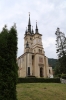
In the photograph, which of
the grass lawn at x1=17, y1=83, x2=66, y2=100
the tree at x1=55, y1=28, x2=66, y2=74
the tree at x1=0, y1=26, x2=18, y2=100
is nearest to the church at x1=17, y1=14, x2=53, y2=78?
the tree at x1=55, y1=28, x2=66, y2=74

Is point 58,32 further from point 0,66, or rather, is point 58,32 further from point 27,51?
point 0,66

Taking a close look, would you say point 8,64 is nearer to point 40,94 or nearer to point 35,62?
point 40,94

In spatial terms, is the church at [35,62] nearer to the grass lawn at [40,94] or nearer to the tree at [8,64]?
the grass lawn at [40,94]

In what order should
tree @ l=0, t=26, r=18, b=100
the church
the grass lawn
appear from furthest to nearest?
the church
the grass lawn
tree @ l=0, t=26, r=18, b=100

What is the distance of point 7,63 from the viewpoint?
26.5ft

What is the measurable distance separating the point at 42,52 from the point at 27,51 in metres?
6.13

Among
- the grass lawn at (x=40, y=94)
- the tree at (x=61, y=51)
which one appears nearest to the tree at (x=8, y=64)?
the grass lawn at (x=40, y=94)

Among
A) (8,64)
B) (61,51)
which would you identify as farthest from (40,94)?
(61,51)

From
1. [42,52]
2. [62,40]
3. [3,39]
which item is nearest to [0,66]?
[3,39]

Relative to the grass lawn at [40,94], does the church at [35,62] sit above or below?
above

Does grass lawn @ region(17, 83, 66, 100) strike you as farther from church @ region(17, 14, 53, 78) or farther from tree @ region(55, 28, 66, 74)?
church @ region(17, 14, 53, 78)

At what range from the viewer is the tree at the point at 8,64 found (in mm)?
7490

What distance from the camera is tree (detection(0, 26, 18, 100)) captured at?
7490 mm

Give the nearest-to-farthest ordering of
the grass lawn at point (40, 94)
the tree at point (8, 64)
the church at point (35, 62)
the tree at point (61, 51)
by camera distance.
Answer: the tree at point (8, 64) → the grass lawn at point (40, 94) → the tree at point (61, 51) → the church at point (35, 62)
